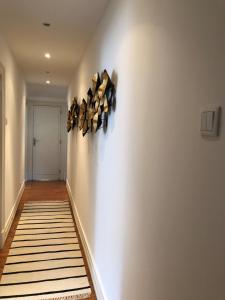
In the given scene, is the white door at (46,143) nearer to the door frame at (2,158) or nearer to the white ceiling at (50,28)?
the white ceiling at (50,28)

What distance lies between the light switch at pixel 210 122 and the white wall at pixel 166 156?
0.07 ft

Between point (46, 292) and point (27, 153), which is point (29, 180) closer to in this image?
point (27, 153)

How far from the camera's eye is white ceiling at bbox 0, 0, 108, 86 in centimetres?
204

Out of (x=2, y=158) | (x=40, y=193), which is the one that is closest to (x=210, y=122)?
(x=2, y=158)

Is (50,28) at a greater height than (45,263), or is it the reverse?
(50,28)

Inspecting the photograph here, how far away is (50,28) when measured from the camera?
2.51 metres

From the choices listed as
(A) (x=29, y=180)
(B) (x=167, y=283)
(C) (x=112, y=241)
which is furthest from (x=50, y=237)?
(A) (x=29, y=180)

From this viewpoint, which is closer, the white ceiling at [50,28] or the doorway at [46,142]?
the white ceiling at [50,28]

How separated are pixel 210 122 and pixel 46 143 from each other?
677cm

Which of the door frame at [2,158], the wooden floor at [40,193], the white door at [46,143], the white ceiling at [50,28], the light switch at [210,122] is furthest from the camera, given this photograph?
the white door at [46,143]

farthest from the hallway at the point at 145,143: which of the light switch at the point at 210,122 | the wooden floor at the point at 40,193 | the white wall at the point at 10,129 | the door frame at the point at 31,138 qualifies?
the door frame at the point at 31,138

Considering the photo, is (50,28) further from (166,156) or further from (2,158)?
(166,156)

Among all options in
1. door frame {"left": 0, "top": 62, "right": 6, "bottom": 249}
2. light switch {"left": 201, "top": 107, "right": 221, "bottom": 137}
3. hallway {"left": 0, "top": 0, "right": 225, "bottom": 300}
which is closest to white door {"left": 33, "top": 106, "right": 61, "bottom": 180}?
hallway {"left": 0, "top": 0, "right": 225, "bottom": 300}

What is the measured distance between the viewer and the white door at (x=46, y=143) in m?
7.05
